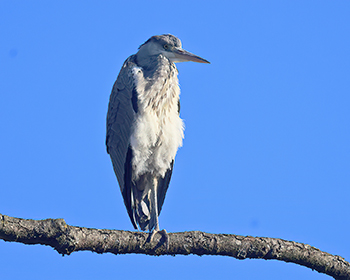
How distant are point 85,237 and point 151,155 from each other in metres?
1.79

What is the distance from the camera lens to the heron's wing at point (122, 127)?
5.18 metres

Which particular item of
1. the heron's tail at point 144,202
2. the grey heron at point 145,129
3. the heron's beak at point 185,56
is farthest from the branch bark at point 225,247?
the heron's beak at point 185,56

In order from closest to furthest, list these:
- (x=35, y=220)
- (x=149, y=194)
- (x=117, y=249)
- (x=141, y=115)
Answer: (x=35, y=220), (x=117, y=249), (x=141, y=115), (x=149, y=194)

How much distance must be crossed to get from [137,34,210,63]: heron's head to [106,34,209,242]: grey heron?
13 millimetres

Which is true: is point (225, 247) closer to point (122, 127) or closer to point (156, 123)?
point (156, 123)

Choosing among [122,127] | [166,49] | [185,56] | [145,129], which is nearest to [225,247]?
[145,129]

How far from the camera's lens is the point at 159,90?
5.30m

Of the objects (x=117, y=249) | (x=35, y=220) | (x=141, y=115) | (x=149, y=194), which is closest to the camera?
(x=35, y=220)

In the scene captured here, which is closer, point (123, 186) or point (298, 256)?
point (298, 256)

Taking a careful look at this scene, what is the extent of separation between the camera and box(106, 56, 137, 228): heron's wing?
518cm

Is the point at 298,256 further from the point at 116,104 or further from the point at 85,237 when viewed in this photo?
the point at 116,104

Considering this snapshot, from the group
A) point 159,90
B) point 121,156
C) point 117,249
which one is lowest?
point 117,249

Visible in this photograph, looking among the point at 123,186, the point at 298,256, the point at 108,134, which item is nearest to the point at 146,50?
the point at 108,134

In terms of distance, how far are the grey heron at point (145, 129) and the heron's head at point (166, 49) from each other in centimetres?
1
